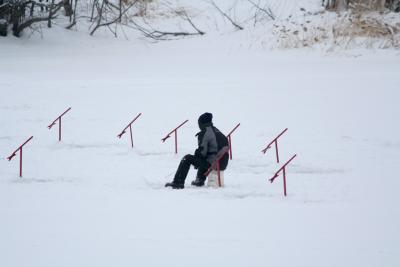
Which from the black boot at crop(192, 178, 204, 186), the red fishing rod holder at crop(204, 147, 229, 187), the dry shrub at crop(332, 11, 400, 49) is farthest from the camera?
the dry shrub at crop(332, 11, 400, 49)

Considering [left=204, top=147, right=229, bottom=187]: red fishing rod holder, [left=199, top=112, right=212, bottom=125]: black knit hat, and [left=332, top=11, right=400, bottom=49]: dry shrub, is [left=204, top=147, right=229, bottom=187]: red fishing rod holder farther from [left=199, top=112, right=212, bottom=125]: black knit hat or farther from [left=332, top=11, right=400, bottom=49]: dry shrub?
[left=332, top=11, right=400, bottom=49]: dry shrub

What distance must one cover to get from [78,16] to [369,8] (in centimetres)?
1088

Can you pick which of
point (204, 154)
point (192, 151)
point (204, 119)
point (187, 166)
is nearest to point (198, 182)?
point (187, 166)

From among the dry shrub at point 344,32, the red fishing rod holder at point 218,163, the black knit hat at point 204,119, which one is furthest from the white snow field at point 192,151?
the black knit hat at point 204,119

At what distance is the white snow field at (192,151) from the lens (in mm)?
6059

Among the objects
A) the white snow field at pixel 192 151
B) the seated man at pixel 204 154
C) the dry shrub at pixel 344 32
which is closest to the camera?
the white snow field at pixel 192 151

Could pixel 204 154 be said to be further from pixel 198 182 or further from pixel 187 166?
pixel 198 182

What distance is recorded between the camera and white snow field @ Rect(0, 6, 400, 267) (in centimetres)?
606

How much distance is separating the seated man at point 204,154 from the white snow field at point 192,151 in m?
0.25

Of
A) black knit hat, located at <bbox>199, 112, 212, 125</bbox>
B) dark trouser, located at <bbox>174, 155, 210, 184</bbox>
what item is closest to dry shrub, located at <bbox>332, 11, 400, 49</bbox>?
black knit hat, located at <bbox>199, 112, 212, 125</bbox>

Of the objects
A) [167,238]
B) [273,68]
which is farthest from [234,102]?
[167,238]

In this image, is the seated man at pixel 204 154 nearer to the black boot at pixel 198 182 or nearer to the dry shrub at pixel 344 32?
the black boot at pixel 198 182

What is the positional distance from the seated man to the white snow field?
25cm

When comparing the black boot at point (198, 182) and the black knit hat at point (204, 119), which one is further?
the black boot at point (198, 182)
